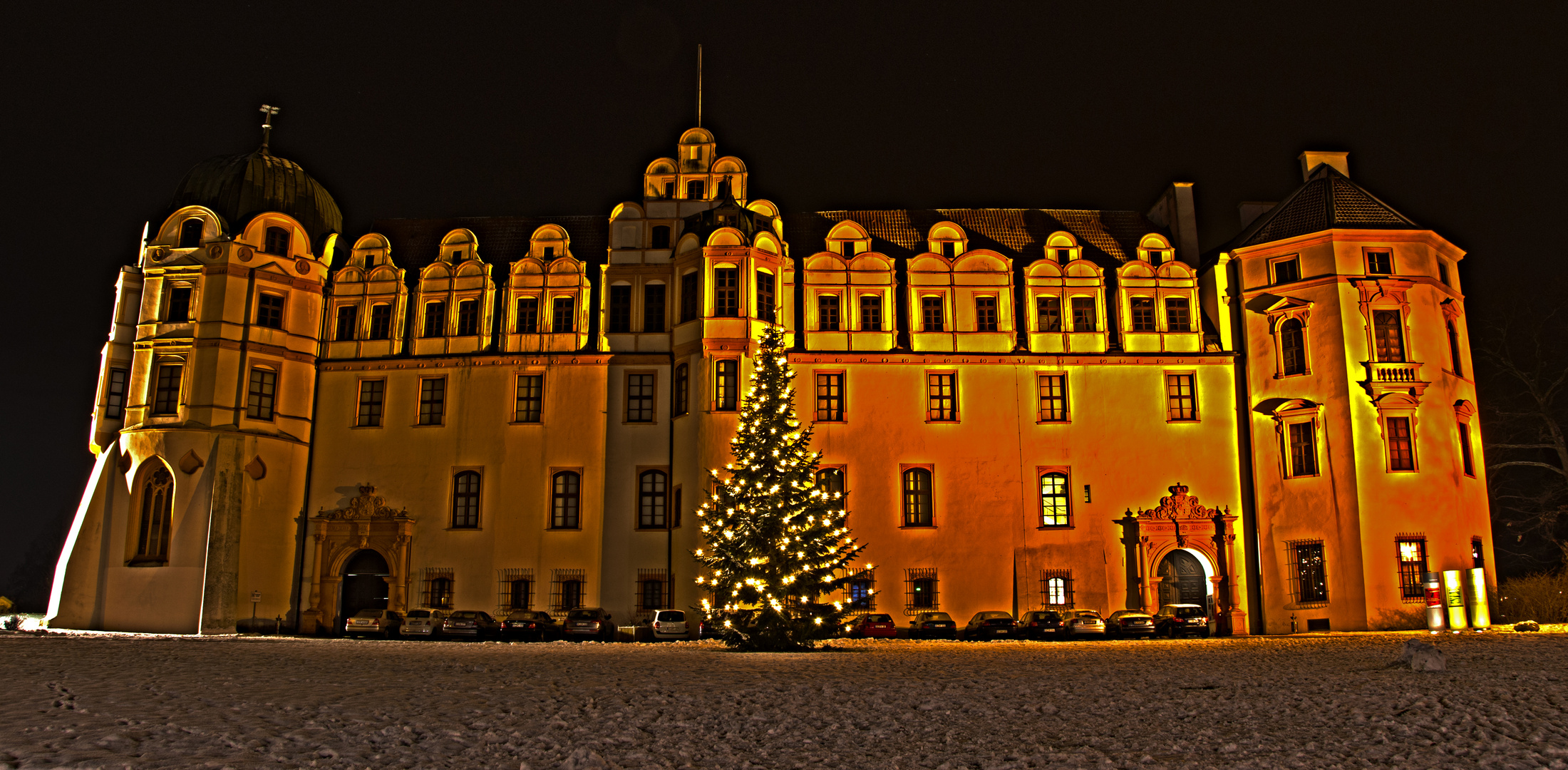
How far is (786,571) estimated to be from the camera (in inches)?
1131

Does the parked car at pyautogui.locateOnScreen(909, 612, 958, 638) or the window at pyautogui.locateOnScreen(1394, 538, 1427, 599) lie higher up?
the window at pyautogui.locateOnScreen(1394, 538, 1427, 599)

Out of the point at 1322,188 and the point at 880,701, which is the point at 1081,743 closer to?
the point at 880,701

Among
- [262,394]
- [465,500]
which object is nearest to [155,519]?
[262,394]

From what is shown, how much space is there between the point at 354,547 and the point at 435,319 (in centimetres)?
826

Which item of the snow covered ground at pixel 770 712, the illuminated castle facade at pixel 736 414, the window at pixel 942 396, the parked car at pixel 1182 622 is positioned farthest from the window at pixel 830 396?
the snow covered ground at pixel 770 712

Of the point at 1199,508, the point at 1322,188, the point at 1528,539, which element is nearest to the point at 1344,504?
the point at 1199,508

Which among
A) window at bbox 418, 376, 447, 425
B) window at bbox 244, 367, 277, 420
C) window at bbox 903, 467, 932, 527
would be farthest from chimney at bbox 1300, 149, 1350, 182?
window at bbox 244, 367, 277, 420

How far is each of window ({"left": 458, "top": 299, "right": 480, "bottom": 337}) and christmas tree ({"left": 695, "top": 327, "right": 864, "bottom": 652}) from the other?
14.6m

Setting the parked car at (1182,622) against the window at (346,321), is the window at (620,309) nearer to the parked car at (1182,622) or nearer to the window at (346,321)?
the window at (346,321)

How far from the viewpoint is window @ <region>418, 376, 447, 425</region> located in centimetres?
4119

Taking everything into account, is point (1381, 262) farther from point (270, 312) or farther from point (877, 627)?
point (270, 312)

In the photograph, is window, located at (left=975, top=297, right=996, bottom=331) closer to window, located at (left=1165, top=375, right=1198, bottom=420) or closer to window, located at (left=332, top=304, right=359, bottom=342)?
window, located at (left=1165, top=375, right=1198, bottom=420)

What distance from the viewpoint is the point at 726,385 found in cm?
3919

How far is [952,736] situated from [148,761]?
24.3ft
